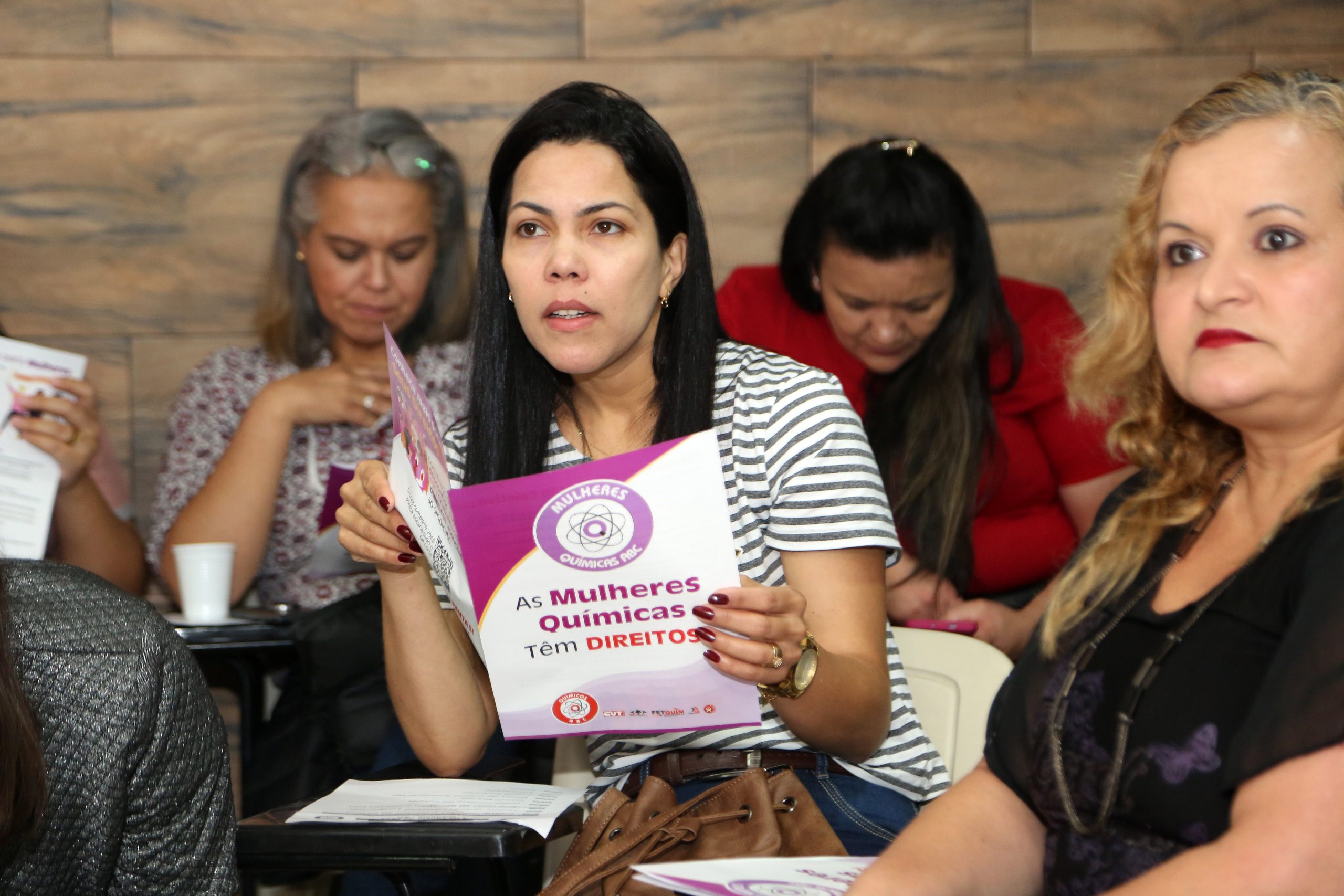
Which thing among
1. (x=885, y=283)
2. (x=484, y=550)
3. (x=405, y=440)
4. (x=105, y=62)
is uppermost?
(x=105, y=62)

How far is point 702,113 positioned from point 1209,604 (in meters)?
2.27

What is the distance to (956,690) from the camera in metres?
1.94

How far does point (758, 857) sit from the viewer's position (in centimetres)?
136

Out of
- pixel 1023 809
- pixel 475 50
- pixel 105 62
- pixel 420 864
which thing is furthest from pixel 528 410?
pixel 105 62

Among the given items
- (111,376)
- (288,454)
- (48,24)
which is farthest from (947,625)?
(48,24)

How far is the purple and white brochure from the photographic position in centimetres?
119

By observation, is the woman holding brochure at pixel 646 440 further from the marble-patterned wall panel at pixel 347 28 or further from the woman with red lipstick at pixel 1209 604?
the marble-patterned wall panel at pixel 347 28

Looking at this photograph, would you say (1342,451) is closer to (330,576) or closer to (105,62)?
(330,576)

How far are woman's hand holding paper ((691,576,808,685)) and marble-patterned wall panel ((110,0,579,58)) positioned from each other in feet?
7.06

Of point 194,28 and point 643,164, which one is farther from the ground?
point 194,28

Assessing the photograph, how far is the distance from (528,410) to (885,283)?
3.38 feet

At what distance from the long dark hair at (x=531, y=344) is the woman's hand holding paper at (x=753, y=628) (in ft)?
1.43

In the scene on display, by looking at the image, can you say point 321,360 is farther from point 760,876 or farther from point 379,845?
point 760,876

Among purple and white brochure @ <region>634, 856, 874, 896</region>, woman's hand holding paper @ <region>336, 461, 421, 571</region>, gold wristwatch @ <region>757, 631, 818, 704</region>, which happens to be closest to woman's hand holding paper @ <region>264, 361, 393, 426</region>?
woman's hand holding paper @ <region>336, 461, 421, 571</region>
